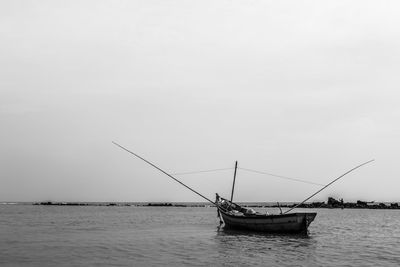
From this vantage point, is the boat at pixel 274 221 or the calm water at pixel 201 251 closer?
the calm water at pixel 201 251

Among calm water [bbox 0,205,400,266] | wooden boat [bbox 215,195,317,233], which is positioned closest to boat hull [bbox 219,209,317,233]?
wooden boat [bbox 215,195,317,233]

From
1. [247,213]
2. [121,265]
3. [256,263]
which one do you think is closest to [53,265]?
[121,265]

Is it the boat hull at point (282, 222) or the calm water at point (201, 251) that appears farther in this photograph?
the boat hull at point (282, 222)

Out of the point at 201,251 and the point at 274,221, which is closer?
the point at 201,251

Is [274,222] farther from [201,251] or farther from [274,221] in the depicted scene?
[201,251]

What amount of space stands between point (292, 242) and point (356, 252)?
5.06 m

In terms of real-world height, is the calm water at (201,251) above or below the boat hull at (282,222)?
below

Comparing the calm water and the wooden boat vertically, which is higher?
the wooden boat

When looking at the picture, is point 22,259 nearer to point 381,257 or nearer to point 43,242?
point 43,242

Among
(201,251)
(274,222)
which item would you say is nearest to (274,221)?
(274,222)

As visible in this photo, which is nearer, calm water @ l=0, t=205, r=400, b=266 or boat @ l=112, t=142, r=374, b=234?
calm water @ l=0, t=205, r=400, b=266

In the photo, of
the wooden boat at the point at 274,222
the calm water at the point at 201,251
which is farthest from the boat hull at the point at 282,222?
the calm water at the point at 201,251

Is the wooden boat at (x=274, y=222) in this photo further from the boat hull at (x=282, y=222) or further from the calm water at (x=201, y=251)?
the calm water at (x=201, y=251)

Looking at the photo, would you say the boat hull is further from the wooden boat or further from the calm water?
the calm water
